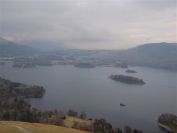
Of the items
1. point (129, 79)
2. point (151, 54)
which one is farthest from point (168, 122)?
point (151, 54)

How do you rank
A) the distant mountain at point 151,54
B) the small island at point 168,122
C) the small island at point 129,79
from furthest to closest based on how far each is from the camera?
the distant mountain at point 151,54, the small island at point 129,79, the small island at point 168,122

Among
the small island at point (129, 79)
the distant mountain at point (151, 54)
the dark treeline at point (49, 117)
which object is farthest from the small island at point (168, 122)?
the distant mountain at point (151, 54)

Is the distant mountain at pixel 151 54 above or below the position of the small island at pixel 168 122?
above

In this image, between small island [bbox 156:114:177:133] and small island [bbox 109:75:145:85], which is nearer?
small island [bbox 156:114:177:133]

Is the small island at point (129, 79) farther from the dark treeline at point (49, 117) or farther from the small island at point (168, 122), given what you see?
the dark treeline at point (49, 117)

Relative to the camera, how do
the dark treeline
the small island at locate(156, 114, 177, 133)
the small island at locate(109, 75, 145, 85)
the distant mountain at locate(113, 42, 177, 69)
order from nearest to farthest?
the dark treeline, the small island at locate(156, 114, 177, 133), the small island at locate(109, 75, 145, 85), the distant mountain at locate(113, 42, 177, 69)

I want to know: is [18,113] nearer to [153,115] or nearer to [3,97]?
[3,97]

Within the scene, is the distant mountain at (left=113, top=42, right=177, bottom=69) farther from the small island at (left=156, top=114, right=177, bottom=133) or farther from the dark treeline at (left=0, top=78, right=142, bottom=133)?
the dark treeline at (left=0, top=78, right=142, bottom=133)

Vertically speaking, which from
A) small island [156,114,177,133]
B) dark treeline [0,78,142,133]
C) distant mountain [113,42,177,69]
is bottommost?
small island [156,114,177,133]

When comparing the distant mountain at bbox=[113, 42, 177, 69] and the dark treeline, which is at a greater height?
the distant mountain at bbox=[113, 42, 177, 69]

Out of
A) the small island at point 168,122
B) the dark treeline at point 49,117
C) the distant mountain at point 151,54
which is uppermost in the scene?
the distant mountain at point 151,54

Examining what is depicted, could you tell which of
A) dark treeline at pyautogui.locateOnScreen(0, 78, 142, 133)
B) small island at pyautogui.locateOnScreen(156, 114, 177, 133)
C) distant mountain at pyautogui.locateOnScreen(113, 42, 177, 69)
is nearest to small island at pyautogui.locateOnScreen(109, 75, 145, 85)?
small island at pyautogui.locateOnScreen(156, 114, 177, 133)

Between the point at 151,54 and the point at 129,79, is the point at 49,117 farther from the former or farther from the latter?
the point at 151,54

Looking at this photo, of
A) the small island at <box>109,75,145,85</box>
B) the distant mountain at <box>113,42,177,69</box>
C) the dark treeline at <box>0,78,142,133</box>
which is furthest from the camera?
the distant mountain at <box>113,42,177,69</box>
